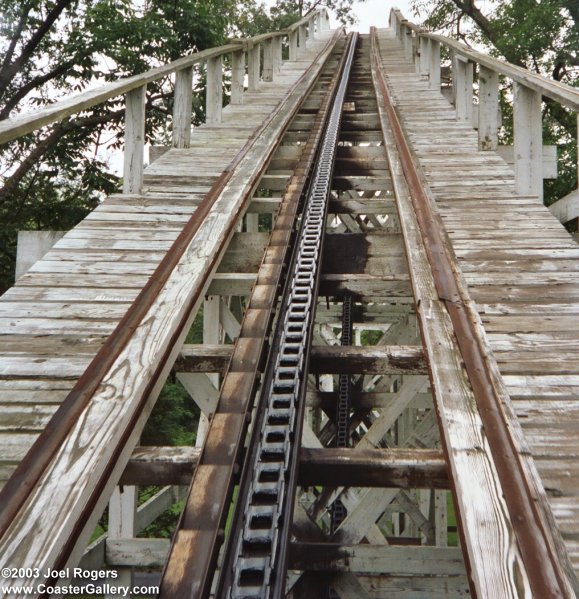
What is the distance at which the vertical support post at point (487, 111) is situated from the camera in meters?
5.73

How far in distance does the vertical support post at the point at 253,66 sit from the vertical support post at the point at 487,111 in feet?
16.1

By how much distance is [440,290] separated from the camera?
2.78 m

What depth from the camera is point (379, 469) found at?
1898 mm

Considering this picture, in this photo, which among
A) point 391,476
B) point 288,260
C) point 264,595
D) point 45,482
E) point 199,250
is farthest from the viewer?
point 288,260

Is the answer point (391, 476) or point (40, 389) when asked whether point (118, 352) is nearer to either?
point (40, 389)

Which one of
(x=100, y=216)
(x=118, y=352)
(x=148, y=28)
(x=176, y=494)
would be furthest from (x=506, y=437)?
(x=148, y=28)

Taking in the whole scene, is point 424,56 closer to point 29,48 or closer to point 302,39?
point 29,48

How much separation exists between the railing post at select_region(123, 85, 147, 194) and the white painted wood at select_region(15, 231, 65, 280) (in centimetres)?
75

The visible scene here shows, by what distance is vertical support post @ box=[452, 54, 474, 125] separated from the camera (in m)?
7.48

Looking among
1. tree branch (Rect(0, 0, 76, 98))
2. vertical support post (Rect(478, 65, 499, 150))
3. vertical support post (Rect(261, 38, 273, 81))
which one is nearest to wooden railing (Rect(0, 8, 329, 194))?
vertical support post (Rect(261, 38, 273, 81))

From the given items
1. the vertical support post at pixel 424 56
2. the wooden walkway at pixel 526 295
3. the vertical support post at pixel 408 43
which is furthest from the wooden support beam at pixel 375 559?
the vertical support post at pixel 408 43

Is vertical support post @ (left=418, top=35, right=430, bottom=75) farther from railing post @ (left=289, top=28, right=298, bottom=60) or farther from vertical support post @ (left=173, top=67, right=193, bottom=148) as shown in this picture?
vertical support post @ (left=173, top=67, right=193, bottom=148)

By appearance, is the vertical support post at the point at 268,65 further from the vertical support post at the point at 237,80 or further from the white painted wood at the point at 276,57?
the vertical support post at the point at 237,80

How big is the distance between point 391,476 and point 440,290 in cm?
110
